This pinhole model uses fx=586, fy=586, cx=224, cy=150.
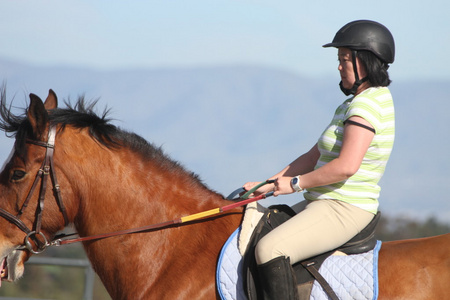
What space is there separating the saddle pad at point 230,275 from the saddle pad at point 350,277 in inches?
18.2

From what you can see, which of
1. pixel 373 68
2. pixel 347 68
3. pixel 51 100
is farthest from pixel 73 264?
pixel 373 68

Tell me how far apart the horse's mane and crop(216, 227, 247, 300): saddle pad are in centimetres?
71

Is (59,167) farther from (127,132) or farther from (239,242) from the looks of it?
(239,242)

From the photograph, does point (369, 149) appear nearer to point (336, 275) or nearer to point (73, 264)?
point (336, 275)

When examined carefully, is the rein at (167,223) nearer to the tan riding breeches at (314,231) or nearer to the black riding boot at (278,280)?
the tan riding breeches at (314,231)

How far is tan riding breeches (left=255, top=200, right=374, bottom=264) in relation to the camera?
365 centimetres

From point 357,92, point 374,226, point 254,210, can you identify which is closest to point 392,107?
point 357,92

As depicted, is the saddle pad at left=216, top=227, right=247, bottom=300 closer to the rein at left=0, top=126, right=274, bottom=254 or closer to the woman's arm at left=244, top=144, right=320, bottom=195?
the rein at left=0, top=126, right=274, bottom=254

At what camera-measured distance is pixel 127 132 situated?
4.25m

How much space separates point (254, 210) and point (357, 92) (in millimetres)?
1060

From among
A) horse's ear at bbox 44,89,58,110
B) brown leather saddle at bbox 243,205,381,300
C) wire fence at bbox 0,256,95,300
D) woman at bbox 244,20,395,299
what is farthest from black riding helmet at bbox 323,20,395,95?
wire fence at bbox 0,256,95,300

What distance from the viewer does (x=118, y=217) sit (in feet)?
13.1

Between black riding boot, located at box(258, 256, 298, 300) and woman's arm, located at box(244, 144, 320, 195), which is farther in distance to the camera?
woman's arm, located at box(244, 144, 320, 195)

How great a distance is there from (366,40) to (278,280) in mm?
1658
